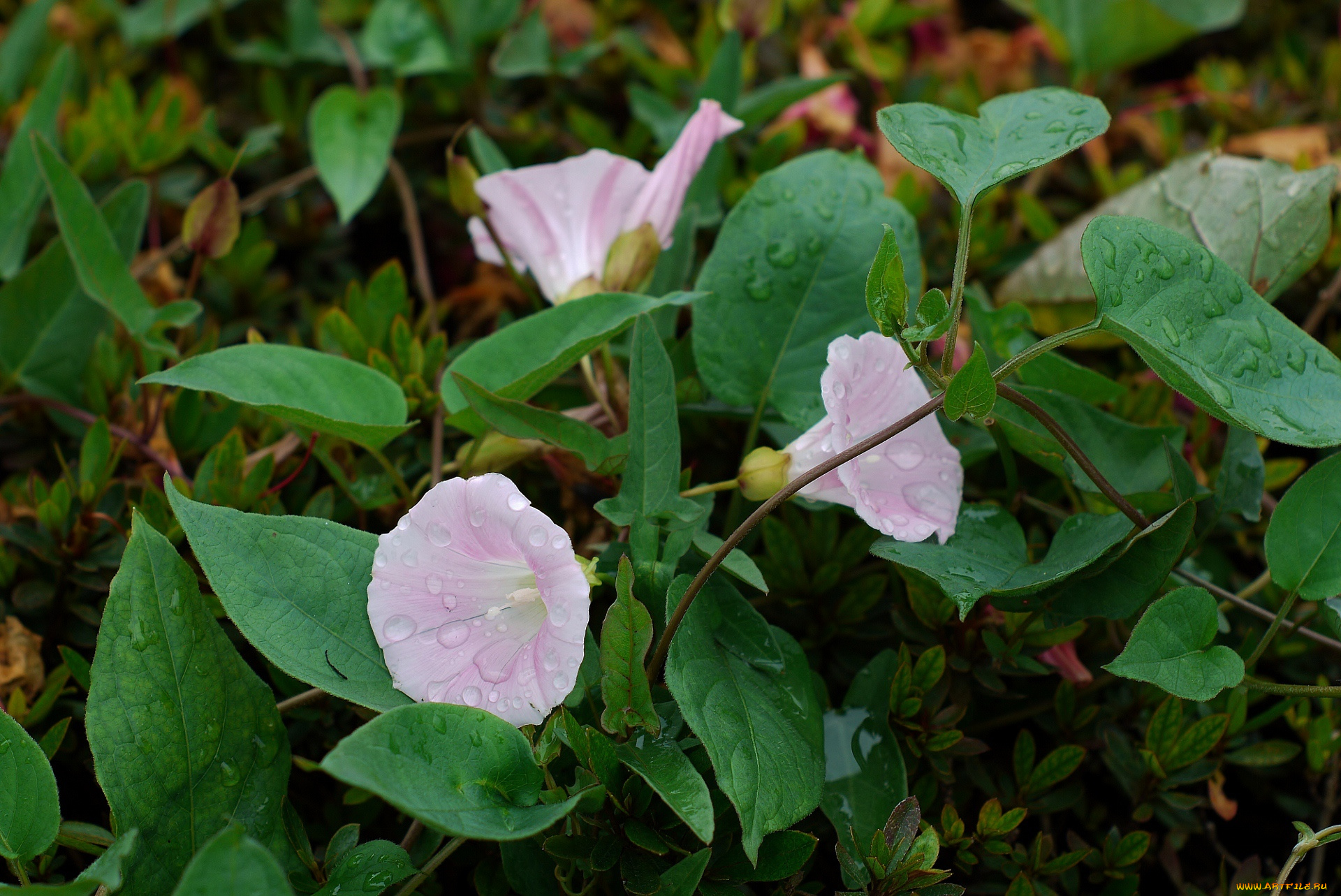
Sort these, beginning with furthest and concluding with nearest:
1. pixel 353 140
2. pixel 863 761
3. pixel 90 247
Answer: pixel 353 140 → pixel 90 247 → pixel 863 761

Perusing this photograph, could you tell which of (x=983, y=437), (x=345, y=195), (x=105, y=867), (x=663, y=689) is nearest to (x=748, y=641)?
(x=663, y=689)

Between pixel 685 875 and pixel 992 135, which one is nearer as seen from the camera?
pixel 685 875

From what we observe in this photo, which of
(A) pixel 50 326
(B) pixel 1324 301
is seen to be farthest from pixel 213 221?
(B) pixel 1324 301

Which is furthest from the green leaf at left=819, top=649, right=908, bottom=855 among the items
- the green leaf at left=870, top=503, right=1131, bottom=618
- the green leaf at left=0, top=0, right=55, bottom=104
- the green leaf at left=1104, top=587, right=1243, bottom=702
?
the green leaf at left=0, top=0, right=55, bottom=104

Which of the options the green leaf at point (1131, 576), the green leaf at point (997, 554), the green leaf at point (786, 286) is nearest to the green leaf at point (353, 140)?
the green leaf at point (786, 286)

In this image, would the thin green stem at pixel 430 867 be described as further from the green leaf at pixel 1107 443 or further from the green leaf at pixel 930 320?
the green leaf at pixel 1107 443

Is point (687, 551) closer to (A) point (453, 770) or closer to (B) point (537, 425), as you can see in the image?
(B) point (537, 425)
